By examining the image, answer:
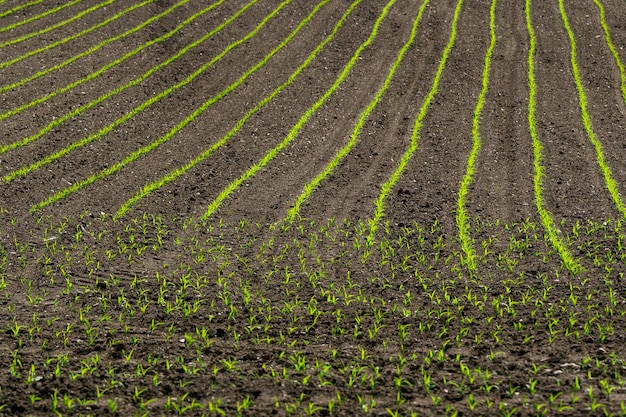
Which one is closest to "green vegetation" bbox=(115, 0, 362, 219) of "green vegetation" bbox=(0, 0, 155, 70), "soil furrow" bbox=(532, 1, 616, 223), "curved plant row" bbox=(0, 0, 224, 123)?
"curved plant row" bbox=(0, 0, 224, 123)

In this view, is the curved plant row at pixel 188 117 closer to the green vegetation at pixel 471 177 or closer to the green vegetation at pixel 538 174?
the green vegetation at pixel 471 177

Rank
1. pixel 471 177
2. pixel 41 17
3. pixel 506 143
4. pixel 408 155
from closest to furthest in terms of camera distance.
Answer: pixel 471 177 < pixel 408 155 < pixel 506 143 < pixel 41 17

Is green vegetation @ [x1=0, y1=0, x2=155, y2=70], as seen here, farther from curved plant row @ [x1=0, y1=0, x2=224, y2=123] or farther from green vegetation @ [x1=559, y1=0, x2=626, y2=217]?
green vegetation @ [x1=559, y1=0, x2=626, y2=217]

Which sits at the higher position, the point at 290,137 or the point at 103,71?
the point at 103,71

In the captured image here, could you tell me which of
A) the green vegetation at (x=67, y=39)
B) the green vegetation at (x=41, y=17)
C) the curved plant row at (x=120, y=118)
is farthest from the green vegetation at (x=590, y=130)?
the green vegetation at (x=41, y=17)

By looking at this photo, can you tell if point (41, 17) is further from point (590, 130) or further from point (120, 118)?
point (590, 130)

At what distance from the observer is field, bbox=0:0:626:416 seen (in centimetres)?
571

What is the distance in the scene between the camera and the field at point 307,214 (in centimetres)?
571

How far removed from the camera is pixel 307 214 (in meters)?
9.16

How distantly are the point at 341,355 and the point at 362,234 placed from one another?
276cm

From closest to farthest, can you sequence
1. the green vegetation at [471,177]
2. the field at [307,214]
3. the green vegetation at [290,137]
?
the field at [307,214], the green vegetation at [471,177], the green vegetation at [290,137]

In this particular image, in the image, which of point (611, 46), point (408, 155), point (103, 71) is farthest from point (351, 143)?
point (611, 46)

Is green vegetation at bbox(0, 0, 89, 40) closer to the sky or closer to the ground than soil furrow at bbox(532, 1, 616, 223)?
closer to the sky

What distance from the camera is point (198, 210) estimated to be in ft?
30.3
